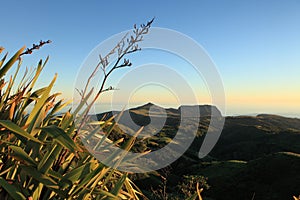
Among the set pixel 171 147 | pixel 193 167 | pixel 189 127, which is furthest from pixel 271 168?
pixel 189 127

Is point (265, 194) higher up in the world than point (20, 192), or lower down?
lower down

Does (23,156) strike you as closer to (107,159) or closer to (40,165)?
(40,165)

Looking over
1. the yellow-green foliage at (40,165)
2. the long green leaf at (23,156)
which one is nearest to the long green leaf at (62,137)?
the yellow-green foliage at (40,165)

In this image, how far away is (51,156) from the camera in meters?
2.01

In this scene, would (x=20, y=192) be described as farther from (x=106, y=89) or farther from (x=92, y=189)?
(x=106, y=89)

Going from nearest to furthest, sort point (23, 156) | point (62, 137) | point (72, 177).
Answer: point (62, 137) → point (23, 156) → point (72, 177)

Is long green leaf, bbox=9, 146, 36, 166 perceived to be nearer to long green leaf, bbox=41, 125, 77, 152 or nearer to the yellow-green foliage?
the yellow-green foliage

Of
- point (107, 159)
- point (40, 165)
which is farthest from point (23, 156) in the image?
point (107, 159)

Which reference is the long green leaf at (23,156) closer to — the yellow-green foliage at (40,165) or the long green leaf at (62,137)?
the yellow-green foliage at (40,165)

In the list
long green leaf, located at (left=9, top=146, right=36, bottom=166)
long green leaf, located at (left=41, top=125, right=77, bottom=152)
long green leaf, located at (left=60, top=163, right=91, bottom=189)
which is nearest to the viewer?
long green leaf, located at (left=41, top=125, right=77, bottom=152)

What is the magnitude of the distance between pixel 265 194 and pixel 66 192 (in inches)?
1614

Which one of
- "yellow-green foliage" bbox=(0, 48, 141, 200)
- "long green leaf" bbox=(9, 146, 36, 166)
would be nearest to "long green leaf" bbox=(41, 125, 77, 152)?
"yellow-green foliage" bbox=(0, 48, 141, 200)

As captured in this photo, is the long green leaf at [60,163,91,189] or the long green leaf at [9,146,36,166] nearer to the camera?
the long green leaf at [9,146,36,166]

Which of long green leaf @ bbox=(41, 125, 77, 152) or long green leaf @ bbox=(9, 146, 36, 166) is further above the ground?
long green leaf @ bbox=(41, 125, 77, 152)
